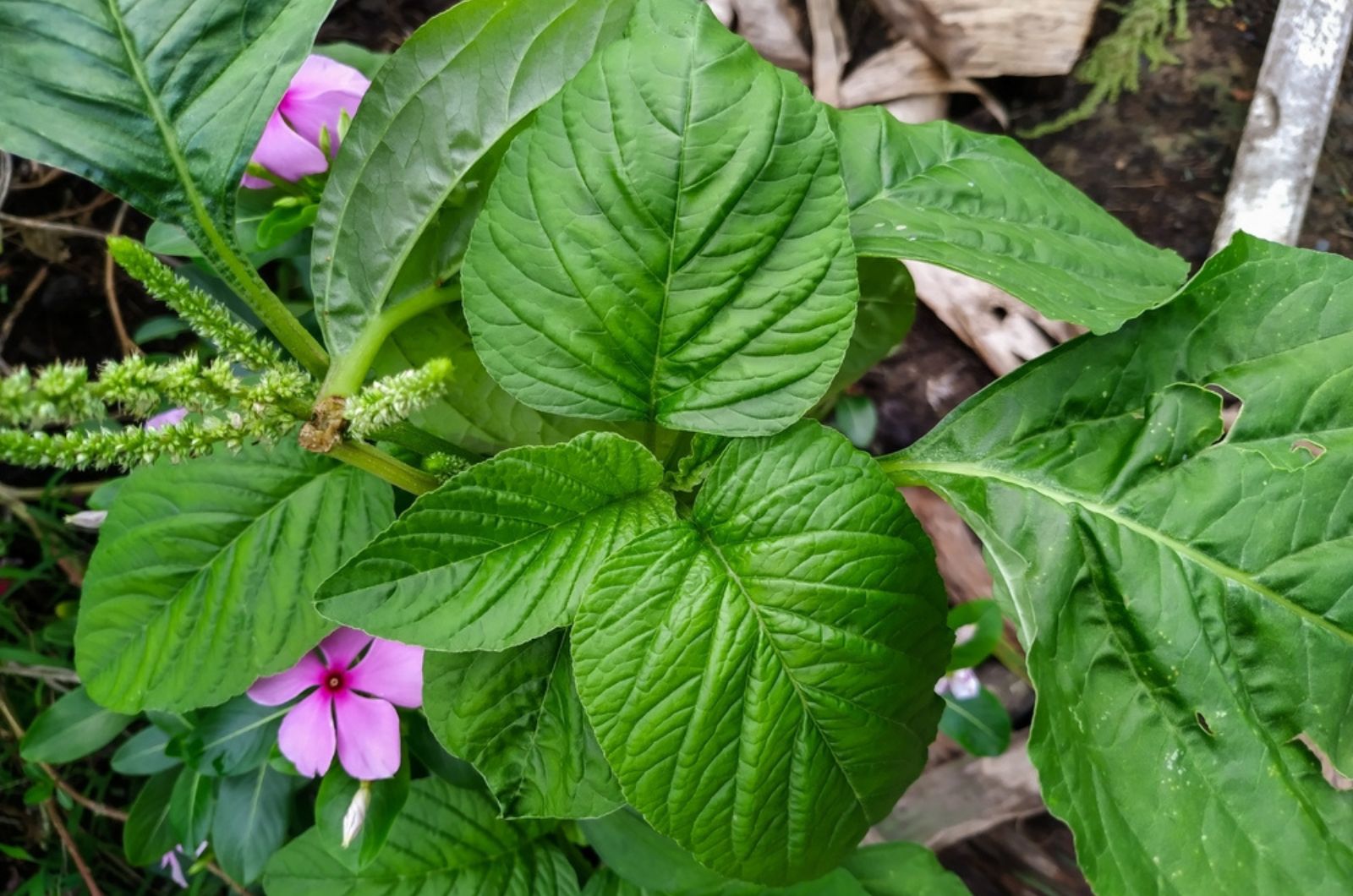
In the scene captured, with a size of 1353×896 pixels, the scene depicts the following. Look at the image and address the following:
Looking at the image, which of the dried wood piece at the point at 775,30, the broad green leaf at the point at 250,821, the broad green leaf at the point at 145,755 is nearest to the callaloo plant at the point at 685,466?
the broad green leaf at the point at 250,821

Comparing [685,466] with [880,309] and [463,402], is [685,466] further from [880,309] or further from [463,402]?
[880,309]

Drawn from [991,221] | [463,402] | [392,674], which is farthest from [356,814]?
[991,221]

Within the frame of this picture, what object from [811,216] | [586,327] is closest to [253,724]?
[586,327]

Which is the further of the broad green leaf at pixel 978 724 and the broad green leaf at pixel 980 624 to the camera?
the broad green leaf at pixel 978 724

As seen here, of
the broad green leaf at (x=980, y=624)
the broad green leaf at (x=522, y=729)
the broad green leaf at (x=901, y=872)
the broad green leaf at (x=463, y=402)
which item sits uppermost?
the broad green leaf at (x=463, y=402)

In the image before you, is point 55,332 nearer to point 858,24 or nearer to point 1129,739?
point 858,24

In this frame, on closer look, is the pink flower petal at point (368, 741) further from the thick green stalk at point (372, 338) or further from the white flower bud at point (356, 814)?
the thick green stalk at point (372, 338)

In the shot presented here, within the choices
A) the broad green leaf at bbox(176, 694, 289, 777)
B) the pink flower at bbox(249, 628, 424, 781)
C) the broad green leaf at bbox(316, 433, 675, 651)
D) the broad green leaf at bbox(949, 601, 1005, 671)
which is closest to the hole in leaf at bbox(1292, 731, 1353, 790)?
the broad green leaf at bbox(949, 601, 1005, 671)
